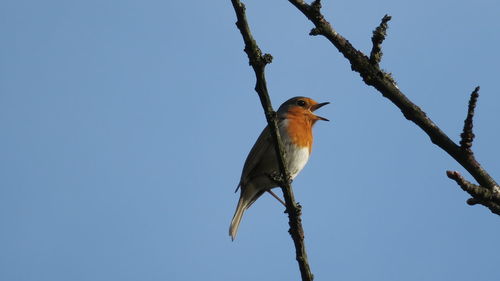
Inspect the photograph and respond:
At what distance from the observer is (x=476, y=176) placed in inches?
119

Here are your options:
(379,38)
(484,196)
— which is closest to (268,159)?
(379,38)

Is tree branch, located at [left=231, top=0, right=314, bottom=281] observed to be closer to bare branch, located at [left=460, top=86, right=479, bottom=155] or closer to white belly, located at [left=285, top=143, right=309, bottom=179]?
bare branch, located at [left=460, top=86, right=479, bottom=155]

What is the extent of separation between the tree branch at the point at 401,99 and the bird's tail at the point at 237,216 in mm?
5899

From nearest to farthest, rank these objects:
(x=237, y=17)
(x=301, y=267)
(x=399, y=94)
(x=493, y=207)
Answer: (x=493, y=207) → (x=399, y=94) → (x=237, y=17) → (x=301, y=267)

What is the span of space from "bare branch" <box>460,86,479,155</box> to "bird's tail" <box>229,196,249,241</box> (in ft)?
20.1

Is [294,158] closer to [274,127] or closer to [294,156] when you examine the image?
[294,156]

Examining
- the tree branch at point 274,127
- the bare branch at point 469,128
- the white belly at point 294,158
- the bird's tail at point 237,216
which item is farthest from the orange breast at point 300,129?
the bare branch at point 469,128

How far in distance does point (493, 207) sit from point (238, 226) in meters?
6.31

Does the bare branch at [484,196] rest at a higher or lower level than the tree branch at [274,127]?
lower

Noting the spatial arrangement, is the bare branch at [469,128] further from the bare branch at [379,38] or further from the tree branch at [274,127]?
the tree branch at [274,127]

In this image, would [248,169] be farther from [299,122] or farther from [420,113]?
[420,113]

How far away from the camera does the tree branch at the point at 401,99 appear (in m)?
3.03

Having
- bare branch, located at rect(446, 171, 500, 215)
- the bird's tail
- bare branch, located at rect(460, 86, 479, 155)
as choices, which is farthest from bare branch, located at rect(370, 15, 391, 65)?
the bird's tail

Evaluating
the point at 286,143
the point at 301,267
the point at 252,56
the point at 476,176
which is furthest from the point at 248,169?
the point at 476,176
